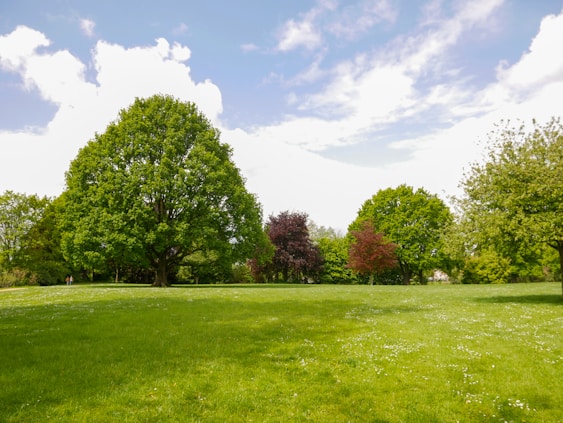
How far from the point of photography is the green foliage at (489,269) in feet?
258

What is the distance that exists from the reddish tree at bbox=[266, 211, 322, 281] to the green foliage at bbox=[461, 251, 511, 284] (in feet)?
118

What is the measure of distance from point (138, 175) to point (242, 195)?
504 inches

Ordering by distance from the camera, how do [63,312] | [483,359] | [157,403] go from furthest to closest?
[63,312] → [483,359] → [157,403]

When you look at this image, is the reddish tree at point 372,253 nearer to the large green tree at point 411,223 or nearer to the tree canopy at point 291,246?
the large green tree at point 411,223

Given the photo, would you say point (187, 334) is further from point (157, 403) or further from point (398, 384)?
point (398, 384)

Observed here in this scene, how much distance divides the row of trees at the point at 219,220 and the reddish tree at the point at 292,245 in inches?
10.2

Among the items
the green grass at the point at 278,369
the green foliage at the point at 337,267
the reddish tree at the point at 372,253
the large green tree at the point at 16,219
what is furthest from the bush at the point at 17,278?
the reddish tree at the point at 372,253

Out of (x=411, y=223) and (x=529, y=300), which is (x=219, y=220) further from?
(x=411, y=223)

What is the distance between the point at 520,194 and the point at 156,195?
3702cm

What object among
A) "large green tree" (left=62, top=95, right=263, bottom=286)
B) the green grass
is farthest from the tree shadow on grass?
"large green tree" (left=62, top=95, right=263, bottom=286)

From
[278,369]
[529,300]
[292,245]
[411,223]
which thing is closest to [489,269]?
[411,223]

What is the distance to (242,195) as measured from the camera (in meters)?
45.9

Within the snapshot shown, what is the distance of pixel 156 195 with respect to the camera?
43.1 m

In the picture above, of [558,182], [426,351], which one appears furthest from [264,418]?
[558,182]
